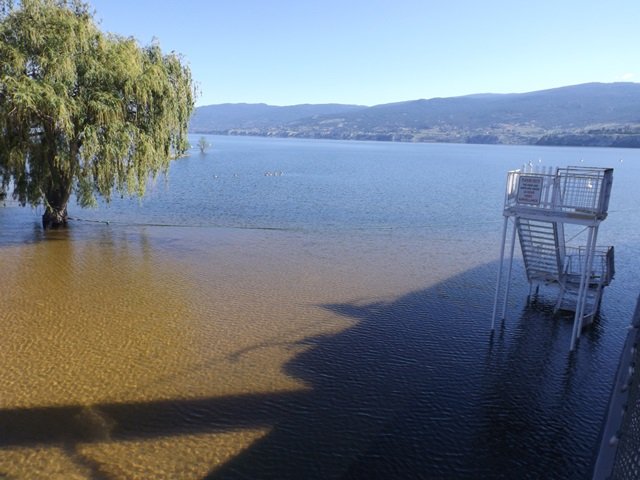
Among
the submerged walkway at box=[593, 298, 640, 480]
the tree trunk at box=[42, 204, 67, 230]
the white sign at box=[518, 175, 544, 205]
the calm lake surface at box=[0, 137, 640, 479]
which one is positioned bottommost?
the calm lake surface at box=[0, 137, 640, 479]

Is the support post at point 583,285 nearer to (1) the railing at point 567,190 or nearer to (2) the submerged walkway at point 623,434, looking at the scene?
(1) the railing at point 567,190

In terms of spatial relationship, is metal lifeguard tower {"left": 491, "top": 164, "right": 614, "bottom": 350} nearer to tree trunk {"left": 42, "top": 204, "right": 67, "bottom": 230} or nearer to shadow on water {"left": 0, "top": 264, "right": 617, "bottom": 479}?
shadow on water {"left": 0, "top": 264, "right": 617, "bottom": 479}

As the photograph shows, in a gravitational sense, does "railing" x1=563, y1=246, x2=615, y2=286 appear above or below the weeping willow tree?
below

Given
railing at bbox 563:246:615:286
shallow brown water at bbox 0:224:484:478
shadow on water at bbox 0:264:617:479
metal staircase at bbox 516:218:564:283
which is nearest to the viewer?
shadow on water at bbox 0:264:617:479

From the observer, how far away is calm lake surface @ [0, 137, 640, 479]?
7.72 metres

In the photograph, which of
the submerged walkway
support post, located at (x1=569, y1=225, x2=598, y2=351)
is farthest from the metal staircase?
the submerged walkway

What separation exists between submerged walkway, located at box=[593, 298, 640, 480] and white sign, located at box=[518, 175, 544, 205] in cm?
675

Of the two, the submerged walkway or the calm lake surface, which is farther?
the calm lake surface

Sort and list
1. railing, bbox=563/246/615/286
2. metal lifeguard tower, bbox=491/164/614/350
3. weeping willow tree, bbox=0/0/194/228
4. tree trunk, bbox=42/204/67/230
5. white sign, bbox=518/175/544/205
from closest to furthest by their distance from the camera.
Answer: metal lifeguard tower, bbox=491/164/614/350 < white sign, bbox=518/175/544/205 < railing, bbox=563/246/615/286 < weeping willow tree, bbox=0/0/194/228 < tree trunk, bbox=42/204/67/230

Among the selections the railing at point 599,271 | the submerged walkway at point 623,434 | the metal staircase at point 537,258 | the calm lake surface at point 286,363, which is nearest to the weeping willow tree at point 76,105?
the calm lake surface at point 286,363

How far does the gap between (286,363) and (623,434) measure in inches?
280

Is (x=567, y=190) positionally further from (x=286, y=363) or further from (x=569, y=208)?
(x=286, y=363)

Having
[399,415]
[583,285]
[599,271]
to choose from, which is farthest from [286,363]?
[599,271]

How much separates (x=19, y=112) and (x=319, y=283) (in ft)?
40.3
